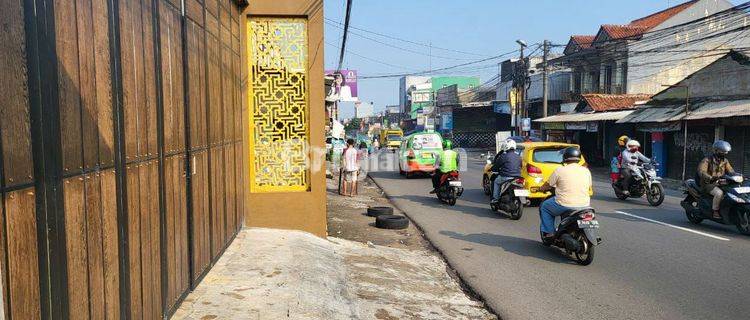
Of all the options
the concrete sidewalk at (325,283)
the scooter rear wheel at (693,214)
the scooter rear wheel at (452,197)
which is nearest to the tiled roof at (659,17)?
the scooter rear wheel at (452,197)

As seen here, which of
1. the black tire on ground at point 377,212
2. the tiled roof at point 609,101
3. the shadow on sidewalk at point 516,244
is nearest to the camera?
the shadow on sidewalk at point 516,244

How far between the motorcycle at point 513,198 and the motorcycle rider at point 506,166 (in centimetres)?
13

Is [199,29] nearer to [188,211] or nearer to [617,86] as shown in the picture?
[188,211]

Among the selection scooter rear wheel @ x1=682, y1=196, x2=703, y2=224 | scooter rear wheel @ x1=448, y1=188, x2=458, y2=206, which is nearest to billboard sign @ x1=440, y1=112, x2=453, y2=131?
scooter rear wheel @ x1=448, y1=188, x2=458, y2=206

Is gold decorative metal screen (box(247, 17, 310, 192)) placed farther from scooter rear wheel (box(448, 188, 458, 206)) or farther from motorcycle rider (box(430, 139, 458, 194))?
motorcycle rider (box(430, 139, 458, 194))

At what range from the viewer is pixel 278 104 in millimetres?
8250

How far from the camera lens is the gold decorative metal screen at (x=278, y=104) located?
810 cm

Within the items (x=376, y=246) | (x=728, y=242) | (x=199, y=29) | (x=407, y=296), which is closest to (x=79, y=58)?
(x=199, y=29)

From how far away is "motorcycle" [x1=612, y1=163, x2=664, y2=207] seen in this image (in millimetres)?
12664

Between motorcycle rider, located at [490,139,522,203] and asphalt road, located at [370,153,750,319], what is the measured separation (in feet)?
1.98

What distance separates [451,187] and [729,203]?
19.0 ft

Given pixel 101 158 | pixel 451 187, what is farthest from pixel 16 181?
pixel 451 187

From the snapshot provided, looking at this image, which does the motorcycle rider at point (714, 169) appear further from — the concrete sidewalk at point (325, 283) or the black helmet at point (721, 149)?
the concrete sidewalk at point (325, 283)

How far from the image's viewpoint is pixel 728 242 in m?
8.54
